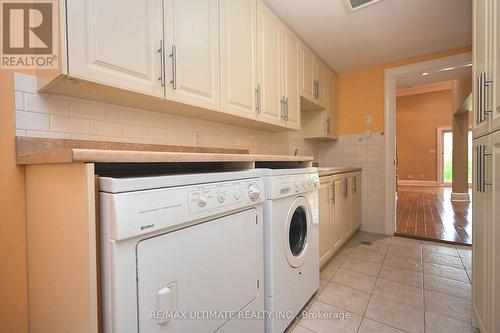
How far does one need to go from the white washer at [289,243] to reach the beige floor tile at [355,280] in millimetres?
366

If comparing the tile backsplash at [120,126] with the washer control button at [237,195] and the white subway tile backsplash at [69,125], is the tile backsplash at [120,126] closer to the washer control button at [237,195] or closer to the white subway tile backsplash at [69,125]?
the white subway tile backsplash at [69,125]

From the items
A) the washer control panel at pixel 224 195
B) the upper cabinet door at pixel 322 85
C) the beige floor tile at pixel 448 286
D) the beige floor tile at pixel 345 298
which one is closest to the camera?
the washer control panel at pixel 224 195

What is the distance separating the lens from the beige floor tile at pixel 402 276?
75.9 inches

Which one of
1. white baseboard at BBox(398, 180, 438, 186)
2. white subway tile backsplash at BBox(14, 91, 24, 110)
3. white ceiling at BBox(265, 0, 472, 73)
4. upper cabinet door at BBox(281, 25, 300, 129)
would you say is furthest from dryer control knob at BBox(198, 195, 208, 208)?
white baseboard at BBox(398, 180, 438, 186)

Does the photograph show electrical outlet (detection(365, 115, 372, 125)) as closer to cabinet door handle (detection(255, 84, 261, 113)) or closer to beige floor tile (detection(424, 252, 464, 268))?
beige floor tile (detection(424, 252, 464, 268))

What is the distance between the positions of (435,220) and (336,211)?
2429 mm

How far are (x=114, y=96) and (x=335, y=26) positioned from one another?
2110 millimetres

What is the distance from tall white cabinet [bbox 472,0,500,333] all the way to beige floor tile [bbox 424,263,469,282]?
30.2 inches

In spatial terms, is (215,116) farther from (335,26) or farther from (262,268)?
(335,26)

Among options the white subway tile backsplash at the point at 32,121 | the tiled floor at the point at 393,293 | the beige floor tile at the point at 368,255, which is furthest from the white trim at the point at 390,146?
the white subway tile backsplash at the point at 32,121

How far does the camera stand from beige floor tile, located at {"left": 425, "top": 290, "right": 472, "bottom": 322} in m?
1.52

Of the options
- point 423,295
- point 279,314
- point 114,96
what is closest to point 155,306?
point 279,314

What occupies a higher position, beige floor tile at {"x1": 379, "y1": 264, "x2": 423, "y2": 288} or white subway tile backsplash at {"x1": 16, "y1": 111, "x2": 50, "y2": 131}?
white subway tile backsplash at {"x1": 16, "y1": 111, "x2": 50, "y2": 131}

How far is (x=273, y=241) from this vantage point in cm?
125
